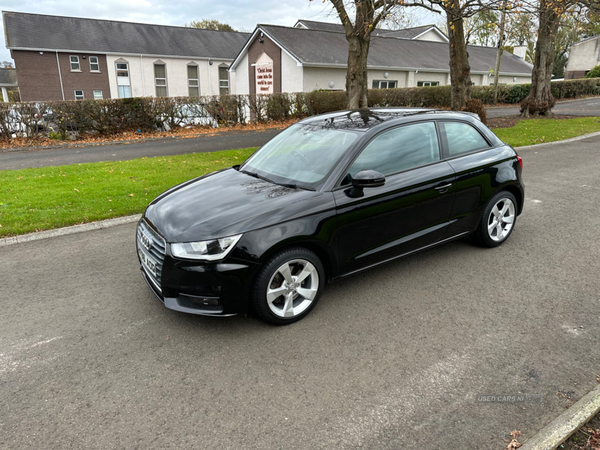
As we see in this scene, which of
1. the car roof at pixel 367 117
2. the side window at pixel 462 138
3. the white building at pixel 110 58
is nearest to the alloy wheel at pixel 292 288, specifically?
the car roof at pixel 367 117

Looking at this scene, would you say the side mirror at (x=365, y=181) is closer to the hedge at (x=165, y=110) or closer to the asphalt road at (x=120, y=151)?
the asphalt road at (x=120, y=151)

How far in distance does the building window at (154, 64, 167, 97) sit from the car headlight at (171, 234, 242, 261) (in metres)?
41.0

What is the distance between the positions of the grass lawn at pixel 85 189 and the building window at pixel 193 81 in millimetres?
32563

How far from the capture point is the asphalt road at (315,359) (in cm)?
259

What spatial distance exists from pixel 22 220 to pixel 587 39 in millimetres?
76550

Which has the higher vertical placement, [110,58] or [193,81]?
[110,58]

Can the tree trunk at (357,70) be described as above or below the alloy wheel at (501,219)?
above

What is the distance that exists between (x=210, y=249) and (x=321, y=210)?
3.25 feet

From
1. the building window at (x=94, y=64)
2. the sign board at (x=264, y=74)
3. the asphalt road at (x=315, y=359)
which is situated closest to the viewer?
the asphalt road at (x=315, y=359)

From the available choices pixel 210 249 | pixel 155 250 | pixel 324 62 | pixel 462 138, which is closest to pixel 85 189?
pixel 155 250

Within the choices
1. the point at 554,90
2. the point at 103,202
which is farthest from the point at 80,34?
the point at 554,90

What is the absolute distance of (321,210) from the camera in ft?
12.0

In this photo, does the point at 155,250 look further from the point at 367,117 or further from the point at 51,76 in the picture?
the point at 51,76

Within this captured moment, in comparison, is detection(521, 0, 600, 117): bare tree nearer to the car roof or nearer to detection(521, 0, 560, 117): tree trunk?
detection(521, 0, 560, 117): tree trunk
